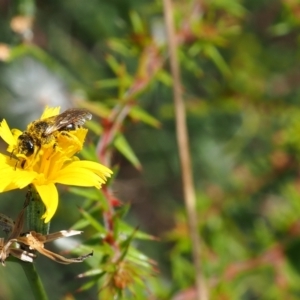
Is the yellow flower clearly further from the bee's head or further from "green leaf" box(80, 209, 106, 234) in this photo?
"green leaf" box(80, 209, 106, 234)

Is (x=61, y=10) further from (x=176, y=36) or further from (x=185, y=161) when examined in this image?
(x=185, y=161)

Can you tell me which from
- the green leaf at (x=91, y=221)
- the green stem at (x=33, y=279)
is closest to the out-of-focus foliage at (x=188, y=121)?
the green leaf at (x=91, y=221)

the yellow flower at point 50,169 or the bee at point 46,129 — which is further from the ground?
the bee at point 46,129

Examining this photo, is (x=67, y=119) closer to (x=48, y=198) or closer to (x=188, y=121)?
(x=48, y=198)

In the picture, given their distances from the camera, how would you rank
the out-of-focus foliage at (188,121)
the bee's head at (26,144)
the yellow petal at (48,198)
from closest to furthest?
the yellow petal at (48,198)
the bee's head at (26,144)
the out-of-focus foliage at (188,121)

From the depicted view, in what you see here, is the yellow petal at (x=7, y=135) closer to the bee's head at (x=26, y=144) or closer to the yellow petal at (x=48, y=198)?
the bee's head at (x=26, y=144)

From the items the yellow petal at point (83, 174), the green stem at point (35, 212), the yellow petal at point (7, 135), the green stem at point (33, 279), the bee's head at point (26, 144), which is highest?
the yellow petal at point (7, 135)

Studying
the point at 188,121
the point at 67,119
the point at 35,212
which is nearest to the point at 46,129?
the point at 67,119

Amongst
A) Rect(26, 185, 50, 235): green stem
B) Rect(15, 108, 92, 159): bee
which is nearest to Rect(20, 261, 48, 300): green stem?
Rect(26, 185, 50, 235): green stem
